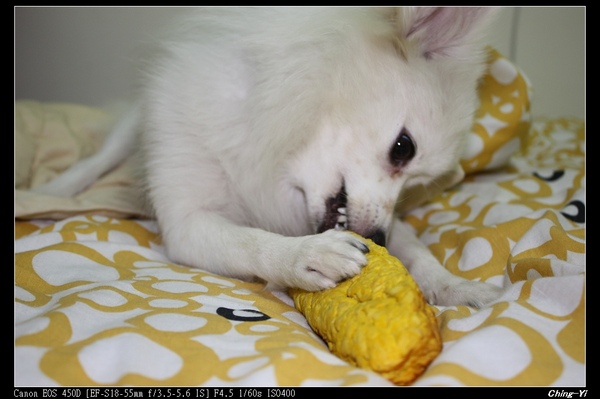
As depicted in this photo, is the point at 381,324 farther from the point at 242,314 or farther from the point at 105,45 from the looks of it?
the point at 105,45

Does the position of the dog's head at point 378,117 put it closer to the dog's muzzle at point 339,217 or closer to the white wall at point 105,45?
the dog's muzzle at point 339,217

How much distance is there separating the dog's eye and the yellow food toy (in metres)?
0.44

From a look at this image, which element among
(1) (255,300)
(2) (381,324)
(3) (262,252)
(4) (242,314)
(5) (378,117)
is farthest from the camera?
(5) (378,117)

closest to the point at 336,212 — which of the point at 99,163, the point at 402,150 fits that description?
the point at 402,150

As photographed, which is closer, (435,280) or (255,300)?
(255,300)

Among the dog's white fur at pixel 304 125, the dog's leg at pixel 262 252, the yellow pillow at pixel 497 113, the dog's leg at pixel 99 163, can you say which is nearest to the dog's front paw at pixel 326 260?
the dog's leg at pixel 262 252

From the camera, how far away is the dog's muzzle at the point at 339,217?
1.34 metres

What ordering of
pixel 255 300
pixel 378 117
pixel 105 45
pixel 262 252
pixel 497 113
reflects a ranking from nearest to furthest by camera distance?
pixel 255 300, pixel 262 252, pixel 378 117, pixel 497 113, pixel 105 45

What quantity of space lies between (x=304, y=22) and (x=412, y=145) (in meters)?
0.44

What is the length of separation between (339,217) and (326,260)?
34cm

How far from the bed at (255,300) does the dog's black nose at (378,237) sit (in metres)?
0.21

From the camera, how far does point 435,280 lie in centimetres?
127

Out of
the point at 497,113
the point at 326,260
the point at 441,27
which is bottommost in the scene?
the point at 326,260
